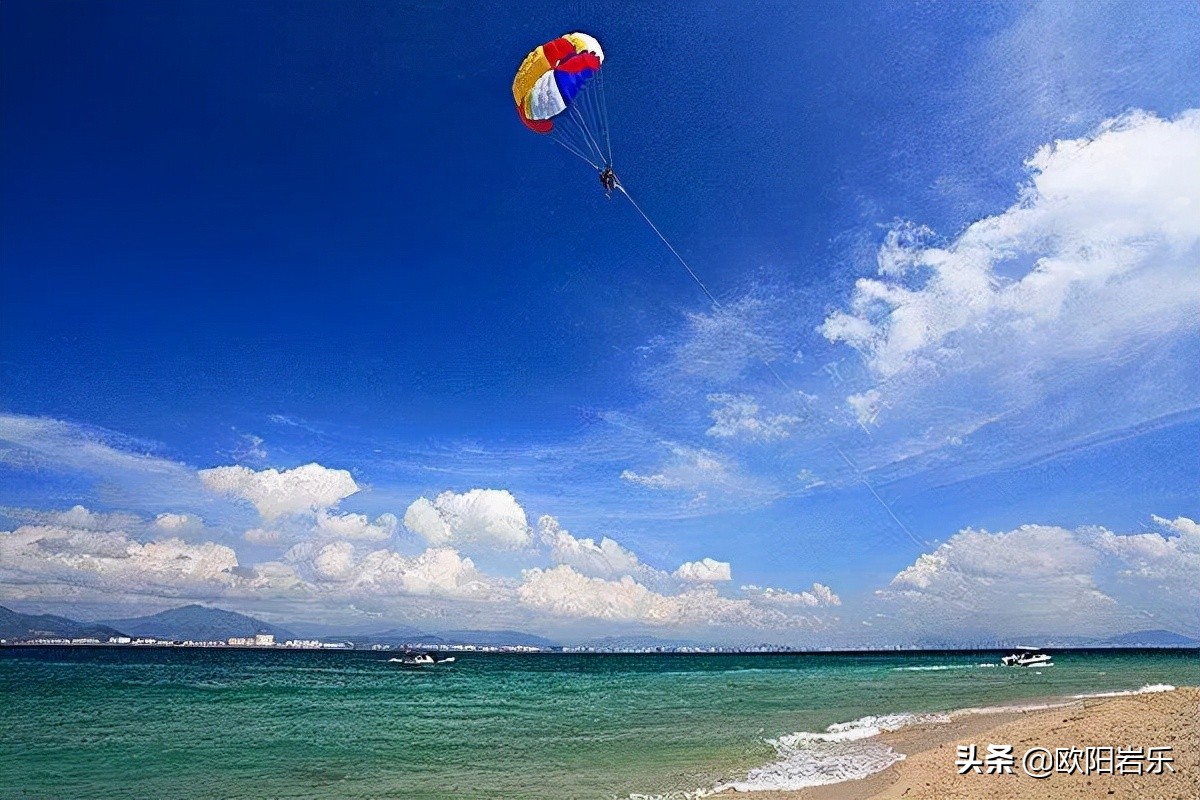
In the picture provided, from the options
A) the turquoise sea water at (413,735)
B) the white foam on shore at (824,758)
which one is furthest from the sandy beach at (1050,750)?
the turquoise sea water at (413,735)

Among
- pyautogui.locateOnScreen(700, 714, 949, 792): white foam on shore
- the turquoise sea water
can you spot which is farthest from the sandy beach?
the turquoise sea water

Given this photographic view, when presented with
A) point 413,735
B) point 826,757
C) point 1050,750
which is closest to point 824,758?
point 826,757

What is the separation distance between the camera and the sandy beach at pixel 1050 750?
10.9 metres

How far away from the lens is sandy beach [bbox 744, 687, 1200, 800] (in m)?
10.9

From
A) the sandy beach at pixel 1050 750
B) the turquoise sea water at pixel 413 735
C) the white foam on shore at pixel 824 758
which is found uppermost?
the sandy beach at pixel 1050 750

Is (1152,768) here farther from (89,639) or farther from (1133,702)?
(89,639)

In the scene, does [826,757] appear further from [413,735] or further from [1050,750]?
[413,735]

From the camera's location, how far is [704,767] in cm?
1467

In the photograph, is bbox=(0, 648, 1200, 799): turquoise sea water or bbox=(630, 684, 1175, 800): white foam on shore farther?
bbox=(0, 648, 1200, 799): turquoise sea water

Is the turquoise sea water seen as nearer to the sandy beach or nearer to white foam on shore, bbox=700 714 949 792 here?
white foam on shore, bbox=700 714 949 792

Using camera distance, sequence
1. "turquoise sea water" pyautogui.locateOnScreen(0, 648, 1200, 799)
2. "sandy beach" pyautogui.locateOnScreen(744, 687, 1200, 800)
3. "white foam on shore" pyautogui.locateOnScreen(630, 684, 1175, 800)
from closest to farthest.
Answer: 1. "sandy beach" pyautogui.locateOnScreen(744, 687, 1200, 800)
2. "white foam on shore" pyautogui.locateOnScreen(630, 684, 1175, 800)
3. "turquoise sea water" pyautogui.locateOnScreen(0, 648, 1200, 799)

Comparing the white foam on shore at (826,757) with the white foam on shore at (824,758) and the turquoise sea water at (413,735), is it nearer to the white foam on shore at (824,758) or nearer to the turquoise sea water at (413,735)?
the white foam on shore at (824,758)

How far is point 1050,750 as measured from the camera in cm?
1387

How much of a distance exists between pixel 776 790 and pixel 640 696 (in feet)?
75.2
